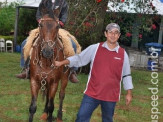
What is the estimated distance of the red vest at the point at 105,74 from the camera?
17.3ft

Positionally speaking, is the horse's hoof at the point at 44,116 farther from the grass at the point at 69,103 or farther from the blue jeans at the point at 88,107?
the blue jeans at the point at 88,107

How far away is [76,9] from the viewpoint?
13070mm

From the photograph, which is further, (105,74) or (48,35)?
(48,35)

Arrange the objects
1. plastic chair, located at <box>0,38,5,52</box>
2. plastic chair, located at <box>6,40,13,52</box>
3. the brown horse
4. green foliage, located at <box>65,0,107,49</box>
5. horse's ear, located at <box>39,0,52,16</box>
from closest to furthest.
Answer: the brown horse, horse's ear, located at <box>39,0,52,16</box>, green foliage, located at <box>65,0,107,49</box>, plastic chair, located at <box>0,38,5,52</box>, plastic chair, located at <box>6,40,13,52</box>

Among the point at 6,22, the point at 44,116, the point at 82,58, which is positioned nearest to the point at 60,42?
the point at 44,116

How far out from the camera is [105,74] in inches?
207

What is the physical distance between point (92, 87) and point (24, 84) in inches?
282

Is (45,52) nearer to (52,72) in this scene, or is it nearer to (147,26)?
(52,72)

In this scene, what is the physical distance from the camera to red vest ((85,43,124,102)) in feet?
17.3

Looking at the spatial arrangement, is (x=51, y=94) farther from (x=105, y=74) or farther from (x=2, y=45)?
(x=2, y=45)

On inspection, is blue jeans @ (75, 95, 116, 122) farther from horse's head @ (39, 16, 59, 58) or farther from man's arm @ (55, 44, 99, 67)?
horse's head @ (39, 16, 59, 58)

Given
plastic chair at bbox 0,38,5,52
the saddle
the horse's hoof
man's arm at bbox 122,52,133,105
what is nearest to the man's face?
man's arm at bbox 122,52,133,105

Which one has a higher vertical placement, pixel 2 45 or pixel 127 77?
pixel 127 77

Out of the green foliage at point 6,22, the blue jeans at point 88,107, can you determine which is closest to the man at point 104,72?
the blue jeans at point 88,107
